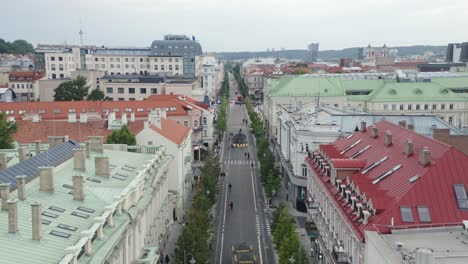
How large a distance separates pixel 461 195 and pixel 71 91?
397 ft

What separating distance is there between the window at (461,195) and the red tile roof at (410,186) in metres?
0.27

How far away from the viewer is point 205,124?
407ft

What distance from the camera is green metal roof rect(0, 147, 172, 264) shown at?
3087 centimetres

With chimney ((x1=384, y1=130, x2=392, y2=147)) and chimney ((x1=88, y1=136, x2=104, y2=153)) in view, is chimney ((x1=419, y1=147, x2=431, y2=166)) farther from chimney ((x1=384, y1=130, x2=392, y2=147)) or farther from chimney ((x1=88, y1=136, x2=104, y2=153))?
chimney ((x1=88, y1=136, x2=104, y2=153))

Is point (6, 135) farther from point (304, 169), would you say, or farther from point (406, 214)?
point (406, 214)

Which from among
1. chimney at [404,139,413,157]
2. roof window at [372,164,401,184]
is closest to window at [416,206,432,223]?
roof window at [372,164,401,184]

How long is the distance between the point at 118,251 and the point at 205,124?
87.2 meters

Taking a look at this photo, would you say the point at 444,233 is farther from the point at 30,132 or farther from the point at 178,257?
the point at 30,132

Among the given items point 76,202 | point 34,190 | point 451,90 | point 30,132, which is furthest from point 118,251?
point 451,90

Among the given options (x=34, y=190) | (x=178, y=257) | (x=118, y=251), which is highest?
(x=34, y=190)

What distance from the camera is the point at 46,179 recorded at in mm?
40438

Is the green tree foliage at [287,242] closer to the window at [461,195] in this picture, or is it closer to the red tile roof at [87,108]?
the window at [461,195]

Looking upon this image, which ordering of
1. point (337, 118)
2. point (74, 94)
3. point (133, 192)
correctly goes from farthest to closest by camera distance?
1. point (74, 94)
2. point (337, 118)
3. point (133, 192)

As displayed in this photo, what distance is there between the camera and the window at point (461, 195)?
4097cm
